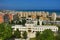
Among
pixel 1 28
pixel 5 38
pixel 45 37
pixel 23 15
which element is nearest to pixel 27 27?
pixel 1 28

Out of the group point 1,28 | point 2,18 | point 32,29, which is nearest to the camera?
point 1,28

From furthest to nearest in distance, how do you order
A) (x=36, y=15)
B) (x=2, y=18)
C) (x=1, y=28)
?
1. (x=36, y=15)
2. (x=2, y=18)
3. (x=1, y=28)

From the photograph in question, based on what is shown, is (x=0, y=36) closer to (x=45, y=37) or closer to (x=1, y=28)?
(x=1, y=28)

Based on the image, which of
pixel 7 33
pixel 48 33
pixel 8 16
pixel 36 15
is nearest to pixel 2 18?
pixel 8 16

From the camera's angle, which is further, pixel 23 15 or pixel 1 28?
pixel 23 15

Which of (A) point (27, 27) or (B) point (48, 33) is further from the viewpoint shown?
(A) point (27, 27)

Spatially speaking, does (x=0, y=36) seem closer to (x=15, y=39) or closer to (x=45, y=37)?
(x=15, y=39)

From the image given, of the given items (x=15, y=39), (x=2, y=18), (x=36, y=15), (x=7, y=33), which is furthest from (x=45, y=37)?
(x=36, y=15)

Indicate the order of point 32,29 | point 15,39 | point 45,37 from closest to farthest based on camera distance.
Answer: point 45,37 → point 15,39 → point 32,29

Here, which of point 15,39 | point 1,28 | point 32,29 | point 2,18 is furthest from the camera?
point 2,18
